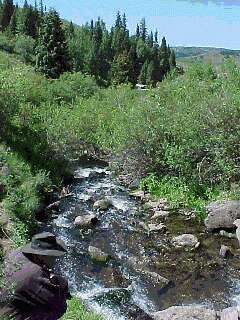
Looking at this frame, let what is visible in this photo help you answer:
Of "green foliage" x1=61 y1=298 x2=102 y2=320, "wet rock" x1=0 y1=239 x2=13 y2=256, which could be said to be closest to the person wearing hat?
"green foliage" x1=61 y1=298 x2=102 y2=320

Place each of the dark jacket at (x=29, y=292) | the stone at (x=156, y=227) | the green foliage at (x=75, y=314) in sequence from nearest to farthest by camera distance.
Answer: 1. the dark jacket at (x=29, y=292)
2. the green foliage at (x=75, y=314)
3. the stone at (x=156, y=227)

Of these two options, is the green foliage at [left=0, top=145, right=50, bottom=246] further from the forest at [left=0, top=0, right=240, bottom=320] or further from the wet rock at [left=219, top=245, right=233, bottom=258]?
the wet rock at [left=219, top=245, right=233, bottom=258]

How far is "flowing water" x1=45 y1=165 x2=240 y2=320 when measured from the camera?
1599 centimetres

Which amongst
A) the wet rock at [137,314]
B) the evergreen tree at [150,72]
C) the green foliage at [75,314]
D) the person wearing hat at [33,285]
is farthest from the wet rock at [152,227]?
the evergreen tree at [150,72]

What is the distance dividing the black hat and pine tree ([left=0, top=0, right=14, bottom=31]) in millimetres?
105194

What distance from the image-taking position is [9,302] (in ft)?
20.9

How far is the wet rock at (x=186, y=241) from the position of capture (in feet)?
67.7

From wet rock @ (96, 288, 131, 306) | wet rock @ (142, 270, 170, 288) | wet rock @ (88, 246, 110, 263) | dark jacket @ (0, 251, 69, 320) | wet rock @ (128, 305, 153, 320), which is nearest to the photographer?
dark jacket @ (0, 251, 69, 320)

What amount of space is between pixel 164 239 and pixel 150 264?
106 inches

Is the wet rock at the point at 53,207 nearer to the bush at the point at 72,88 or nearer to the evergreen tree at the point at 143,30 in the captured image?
the bush at the point at 72,88

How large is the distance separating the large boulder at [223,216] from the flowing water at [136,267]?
2.16 ft

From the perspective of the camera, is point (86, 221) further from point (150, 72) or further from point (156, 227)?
point (150, 72)

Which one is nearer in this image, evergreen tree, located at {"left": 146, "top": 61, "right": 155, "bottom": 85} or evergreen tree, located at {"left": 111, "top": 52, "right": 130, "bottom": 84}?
evergreen tree, located at {"left": 111, "top": 52, "right": 130, "bottom": 84}

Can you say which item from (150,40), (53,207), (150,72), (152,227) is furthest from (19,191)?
(150,40)
